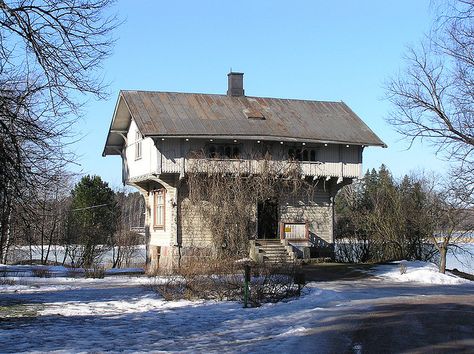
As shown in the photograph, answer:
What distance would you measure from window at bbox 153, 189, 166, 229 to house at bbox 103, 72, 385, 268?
5cm

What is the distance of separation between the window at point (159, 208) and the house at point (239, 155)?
54 millimetres

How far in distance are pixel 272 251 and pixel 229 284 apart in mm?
13826

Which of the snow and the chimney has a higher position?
the chimney

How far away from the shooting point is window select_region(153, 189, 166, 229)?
34.2 metres

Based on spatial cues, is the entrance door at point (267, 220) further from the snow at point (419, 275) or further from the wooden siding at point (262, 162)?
the snow at point (419, 275)

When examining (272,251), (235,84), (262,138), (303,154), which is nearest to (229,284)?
(272,251)

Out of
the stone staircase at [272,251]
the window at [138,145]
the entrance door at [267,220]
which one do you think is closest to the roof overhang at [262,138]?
the entrance door at [267,220]

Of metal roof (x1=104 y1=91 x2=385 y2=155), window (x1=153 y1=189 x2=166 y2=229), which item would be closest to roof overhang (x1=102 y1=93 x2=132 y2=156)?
metal roof (x1=104 y1=91 x2=385 y2=155)

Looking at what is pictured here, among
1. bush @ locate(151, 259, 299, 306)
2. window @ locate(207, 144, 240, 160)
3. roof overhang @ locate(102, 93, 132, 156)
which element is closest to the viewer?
bush @ locate(151, 259, 299, 306)

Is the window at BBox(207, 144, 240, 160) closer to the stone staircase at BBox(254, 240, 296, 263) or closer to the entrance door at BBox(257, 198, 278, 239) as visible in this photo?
the entrance door at BBox(257, 198, 278, 239)

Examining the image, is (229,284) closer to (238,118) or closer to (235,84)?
(238,118)

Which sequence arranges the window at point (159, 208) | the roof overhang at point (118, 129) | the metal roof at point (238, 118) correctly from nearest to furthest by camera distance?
the metal roof at point (238, 118), the window at point (159, 208), the roof overhang at point (118, 129)

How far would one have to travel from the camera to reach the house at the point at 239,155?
3145cm

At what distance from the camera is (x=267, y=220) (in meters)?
34.4
